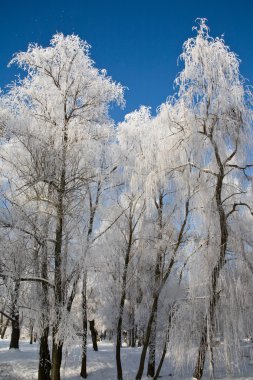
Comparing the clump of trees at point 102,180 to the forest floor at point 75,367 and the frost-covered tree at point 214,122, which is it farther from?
the forest floor at point 75,367

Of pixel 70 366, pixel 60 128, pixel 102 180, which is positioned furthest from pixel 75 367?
pixel 60 128

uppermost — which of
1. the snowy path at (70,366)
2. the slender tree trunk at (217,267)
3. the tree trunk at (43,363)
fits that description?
the slender tree trunk at (217,267)

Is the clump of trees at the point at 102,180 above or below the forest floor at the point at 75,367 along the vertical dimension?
above

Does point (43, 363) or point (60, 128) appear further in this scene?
point (43, 363)

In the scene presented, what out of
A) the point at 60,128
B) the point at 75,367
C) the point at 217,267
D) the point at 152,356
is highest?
the point at 60,128

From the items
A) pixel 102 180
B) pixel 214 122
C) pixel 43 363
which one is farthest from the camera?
pixel 43 363

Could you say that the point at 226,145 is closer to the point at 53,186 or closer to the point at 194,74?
the point at 194,74

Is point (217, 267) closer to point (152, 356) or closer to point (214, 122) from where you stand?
point (214, 122)

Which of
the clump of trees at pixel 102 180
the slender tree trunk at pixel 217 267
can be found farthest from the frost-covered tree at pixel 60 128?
the slender tree trunk at pixel 217 267

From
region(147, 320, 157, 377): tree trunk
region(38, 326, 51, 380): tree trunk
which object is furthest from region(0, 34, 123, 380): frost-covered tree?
region(147, 320, 157, 377): tree trunk

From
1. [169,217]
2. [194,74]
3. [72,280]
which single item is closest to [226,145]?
[194,74]

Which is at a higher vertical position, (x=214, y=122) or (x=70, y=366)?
(x=214, y=122)

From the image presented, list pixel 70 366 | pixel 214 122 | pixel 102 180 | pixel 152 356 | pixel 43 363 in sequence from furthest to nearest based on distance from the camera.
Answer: pixel 70 366, pixel 152 356, pixel 43 363, pixel 102 180, pixel 214 122

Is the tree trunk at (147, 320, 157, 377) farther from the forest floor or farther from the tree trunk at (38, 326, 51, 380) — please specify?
the tree trunk at (38, 326, 51, 380)
